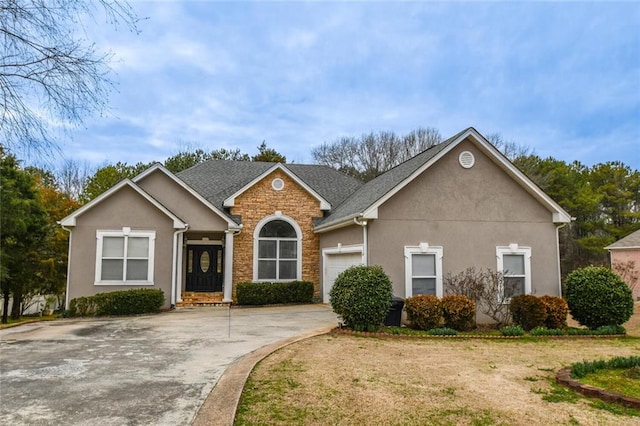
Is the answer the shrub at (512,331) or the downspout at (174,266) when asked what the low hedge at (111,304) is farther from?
the shrub at (512,331)

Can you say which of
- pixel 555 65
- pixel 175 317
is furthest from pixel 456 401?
pixel 555 65

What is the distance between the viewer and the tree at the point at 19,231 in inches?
674

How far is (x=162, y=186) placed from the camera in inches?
682

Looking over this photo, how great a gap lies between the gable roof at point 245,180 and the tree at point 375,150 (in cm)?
1646

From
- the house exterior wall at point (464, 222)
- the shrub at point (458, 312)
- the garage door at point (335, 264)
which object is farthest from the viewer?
the garage door at point (335, 264)

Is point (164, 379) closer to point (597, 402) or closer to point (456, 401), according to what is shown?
point (456, 401)

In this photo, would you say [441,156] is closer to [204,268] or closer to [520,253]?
[520,253]

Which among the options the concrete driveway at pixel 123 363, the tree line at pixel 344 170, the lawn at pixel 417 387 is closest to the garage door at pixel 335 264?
the concrete driveway at pixel 123 363

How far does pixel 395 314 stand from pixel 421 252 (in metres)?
2.46

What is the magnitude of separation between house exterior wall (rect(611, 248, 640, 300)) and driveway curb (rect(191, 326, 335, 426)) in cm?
2560

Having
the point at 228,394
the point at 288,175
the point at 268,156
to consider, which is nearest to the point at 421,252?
the point at 288,175

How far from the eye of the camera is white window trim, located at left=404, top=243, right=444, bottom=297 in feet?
43.8

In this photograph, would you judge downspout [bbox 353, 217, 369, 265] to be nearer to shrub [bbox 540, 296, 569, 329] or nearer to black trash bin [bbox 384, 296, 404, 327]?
black trash bin [bbox 384, 296, 404, 327]

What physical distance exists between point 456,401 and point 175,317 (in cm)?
1014
